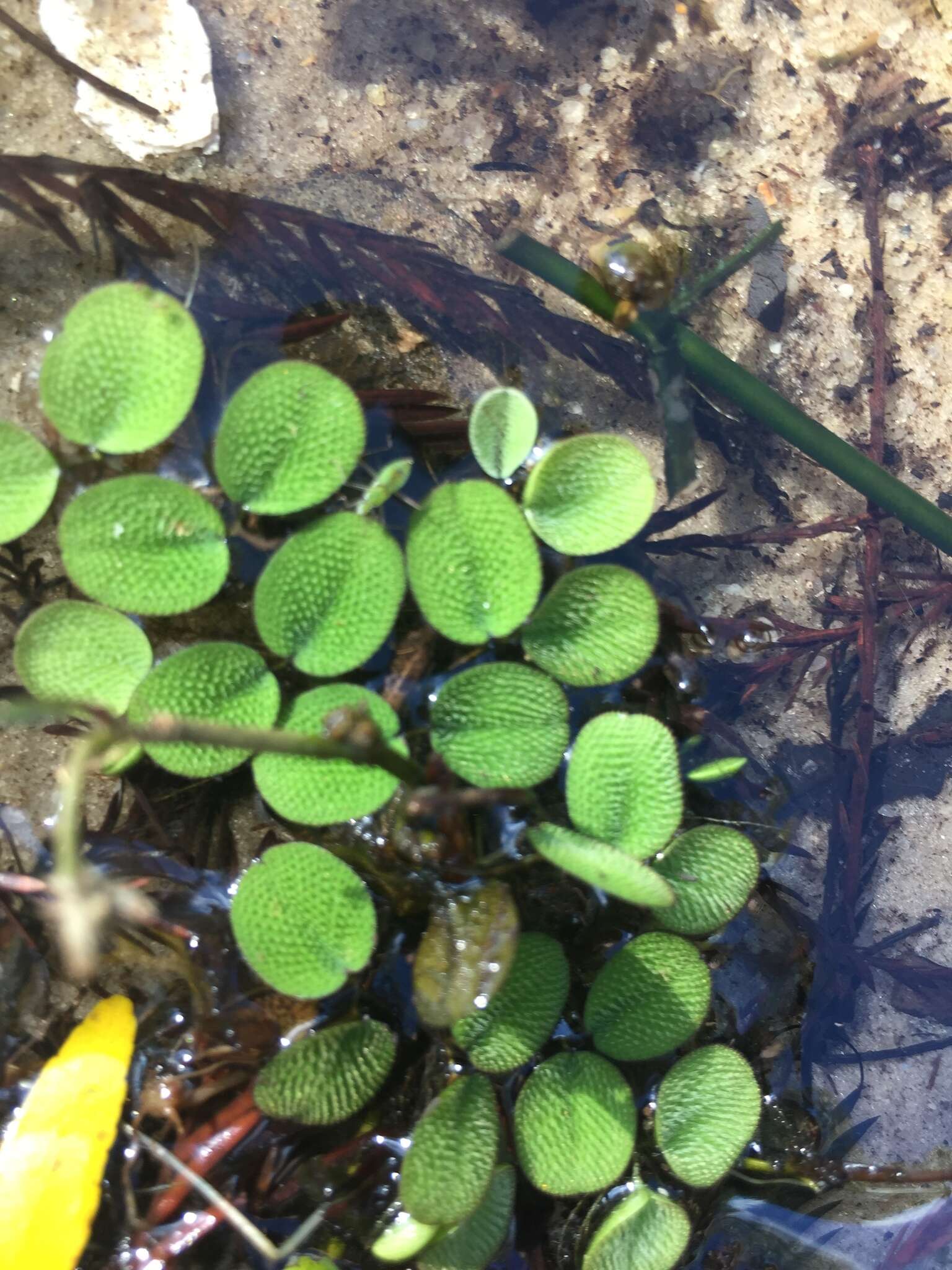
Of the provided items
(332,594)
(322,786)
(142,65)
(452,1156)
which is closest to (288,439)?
(332,594)

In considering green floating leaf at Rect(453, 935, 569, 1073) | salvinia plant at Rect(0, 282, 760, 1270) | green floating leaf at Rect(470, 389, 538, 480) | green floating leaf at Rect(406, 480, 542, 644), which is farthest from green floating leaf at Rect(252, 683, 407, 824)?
green floating leaf at Rect(470, 389, 538, 480)

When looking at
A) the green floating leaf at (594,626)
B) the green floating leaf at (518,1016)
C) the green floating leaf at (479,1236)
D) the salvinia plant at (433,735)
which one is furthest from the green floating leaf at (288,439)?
the green floating leaf at (479,1236)

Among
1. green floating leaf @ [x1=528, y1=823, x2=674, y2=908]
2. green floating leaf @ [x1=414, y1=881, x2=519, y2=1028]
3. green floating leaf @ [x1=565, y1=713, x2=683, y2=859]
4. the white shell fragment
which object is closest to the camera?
green floating leaf @ [x1=528, y1=823, x2=674, y2=908]

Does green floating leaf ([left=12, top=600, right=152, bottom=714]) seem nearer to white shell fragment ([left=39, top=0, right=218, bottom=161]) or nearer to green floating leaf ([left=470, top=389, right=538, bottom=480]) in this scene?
green floating leaf ([left=470, top=389, right=538, bottom=480])

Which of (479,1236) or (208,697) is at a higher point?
(208,697)

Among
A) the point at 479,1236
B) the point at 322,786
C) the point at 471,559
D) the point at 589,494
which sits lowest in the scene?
the point at 479,1236

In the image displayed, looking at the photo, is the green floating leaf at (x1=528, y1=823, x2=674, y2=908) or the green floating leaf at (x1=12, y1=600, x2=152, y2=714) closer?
the green floating leaf at (x1=528, y1=823, x2=674, y2=908)

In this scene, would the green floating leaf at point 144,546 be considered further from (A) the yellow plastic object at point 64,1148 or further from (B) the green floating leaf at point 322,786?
(A) the yellow plastic object at point 64,1148

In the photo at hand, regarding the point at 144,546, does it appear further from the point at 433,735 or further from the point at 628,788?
the point at 628,788
